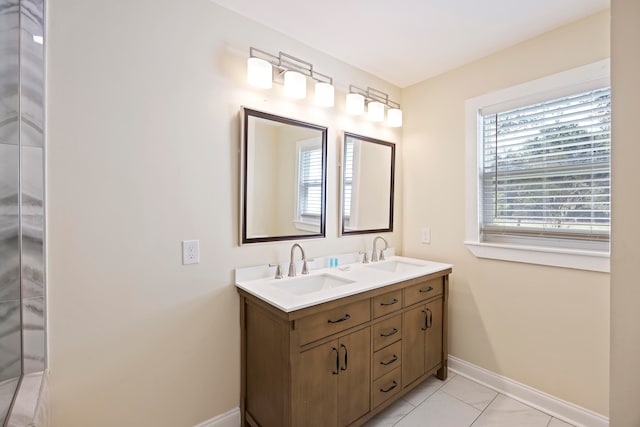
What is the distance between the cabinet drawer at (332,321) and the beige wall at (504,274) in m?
1.11

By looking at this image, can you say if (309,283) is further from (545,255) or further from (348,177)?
(545,255)

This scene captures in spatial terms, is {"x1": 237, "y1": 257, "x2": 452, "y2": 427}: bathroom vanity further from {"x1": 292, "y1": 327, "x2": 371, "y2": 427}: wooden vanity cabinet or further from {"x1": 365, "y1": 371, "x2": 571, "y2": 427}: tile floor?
{"x1": 365, "y1": 371, "x2": 571, "y2": 427}: tile floor

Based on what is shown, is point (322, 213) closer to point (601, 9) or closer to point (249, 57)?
point (249, 57)

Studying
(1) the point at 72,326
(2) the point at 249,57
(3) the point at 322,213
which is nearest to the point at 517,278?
(3) the point at 322,213

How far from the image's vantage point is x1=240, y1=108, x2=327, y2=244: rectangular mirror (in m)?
1.79

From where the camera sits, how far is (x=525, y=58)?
202 centimetres

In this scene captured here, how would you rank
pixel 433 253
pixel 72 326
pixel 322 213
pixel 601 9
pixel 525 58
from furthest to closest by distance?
1. pixel 433 253
2. pixel 322 213
3. pixel 525 58
4. pixel 601 9
5. pixel 72 326

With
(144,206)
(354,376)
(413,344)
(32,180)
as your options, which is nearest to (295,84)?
(144,206)

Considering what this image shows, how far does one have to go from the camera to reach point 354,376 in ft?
5.38

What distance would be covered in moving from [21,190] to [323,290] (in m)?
1.43

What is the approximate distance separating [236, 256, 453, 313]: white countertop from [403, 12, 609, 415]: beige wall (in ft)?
1.13

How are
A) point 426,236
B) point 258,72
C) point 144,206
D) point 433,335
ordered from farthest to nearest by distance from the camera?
point 426,236 < point 433,335 < point 258,72 < point 144,206

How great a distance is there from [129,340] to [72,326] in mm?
242

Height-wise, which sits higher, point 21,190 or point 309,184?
point 309,184
